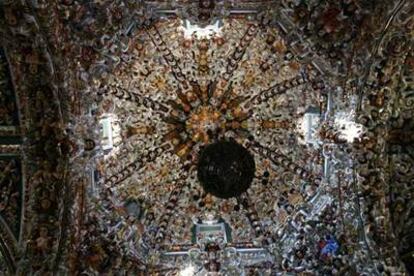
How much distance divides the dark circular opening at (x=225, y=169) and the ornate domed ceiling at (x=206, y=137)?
19 millimetres

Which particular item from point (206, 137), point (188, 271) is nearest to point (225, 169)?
point (206, 137)

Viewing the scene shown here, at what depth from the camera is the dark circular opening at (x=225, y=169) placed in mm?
12172

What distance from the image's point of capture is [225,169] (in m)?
12.2

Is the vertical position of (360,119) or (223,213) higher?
(360,119)

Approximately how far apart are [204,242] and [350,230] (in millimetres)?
2306

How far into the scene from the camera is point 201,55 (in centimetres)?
1209

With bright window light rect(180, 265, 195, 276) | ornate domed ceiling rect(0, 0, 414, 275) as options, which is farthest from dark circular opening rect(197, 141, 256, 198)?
bright window light rect(180, 265, 195, 276)

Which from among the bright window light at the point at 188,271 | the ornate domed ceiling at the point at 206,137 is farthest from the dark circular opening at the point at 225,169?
the bright window light at the point at 188,271

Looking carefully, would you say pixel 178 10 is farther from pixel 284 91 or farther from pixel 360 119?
pixel 360 119

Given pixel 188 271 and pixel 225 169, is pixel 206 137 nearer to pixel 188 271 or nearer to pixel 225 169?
pixel 225 169

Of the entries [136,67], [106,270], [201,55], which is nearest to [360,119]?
[201,55]

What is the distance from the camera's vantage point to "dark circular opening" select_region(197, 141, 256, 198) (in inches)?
479

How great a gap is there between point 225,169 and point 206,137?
63 cm

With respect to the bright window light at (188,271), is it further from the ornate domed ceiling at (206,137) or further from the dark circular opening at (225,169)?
the dark circular opening at (225,169)
